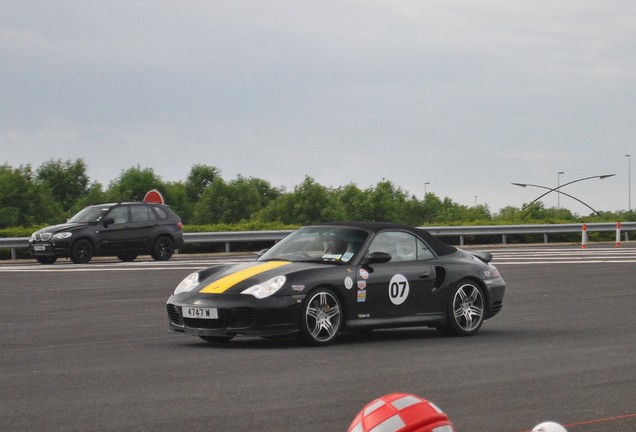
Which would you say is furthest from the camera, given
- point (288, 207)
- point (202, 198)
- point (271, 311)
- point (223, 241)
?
point (202, 198)

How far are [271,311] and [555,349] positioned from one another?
106 inches

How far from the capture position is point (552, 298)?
60.1 feet

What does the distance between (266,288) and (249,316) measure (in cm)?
31

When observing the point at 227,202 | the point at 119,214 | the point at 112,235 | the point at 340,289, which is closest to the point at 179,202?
the point at 227,202

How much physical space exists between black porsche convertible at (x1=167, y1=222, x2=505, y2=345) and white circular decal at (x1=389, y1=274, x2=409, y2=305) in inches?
0.4

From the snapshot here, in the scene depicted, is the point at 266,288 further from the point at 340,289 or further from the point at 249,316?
the point at 340,289

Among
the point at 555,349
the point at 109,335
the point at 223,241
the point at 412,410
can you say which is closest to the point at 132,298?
the point at 109,335

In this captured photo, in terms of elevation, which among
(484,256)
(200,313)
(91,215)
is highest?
(91,215)

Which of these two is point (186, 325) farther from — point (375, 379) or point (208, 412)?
point (208, 412)

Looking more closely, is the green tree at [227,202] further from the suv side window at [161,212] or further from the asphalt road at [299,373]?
the asphalt road at [299,373]

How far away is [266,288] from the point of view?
1145 centimetres

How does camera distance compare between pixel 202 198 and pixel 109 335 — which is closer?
pixel 109 335

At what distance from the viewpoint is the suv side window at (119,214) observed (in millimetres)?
30859

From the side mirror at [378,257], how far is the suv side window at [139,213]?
19.8 m
